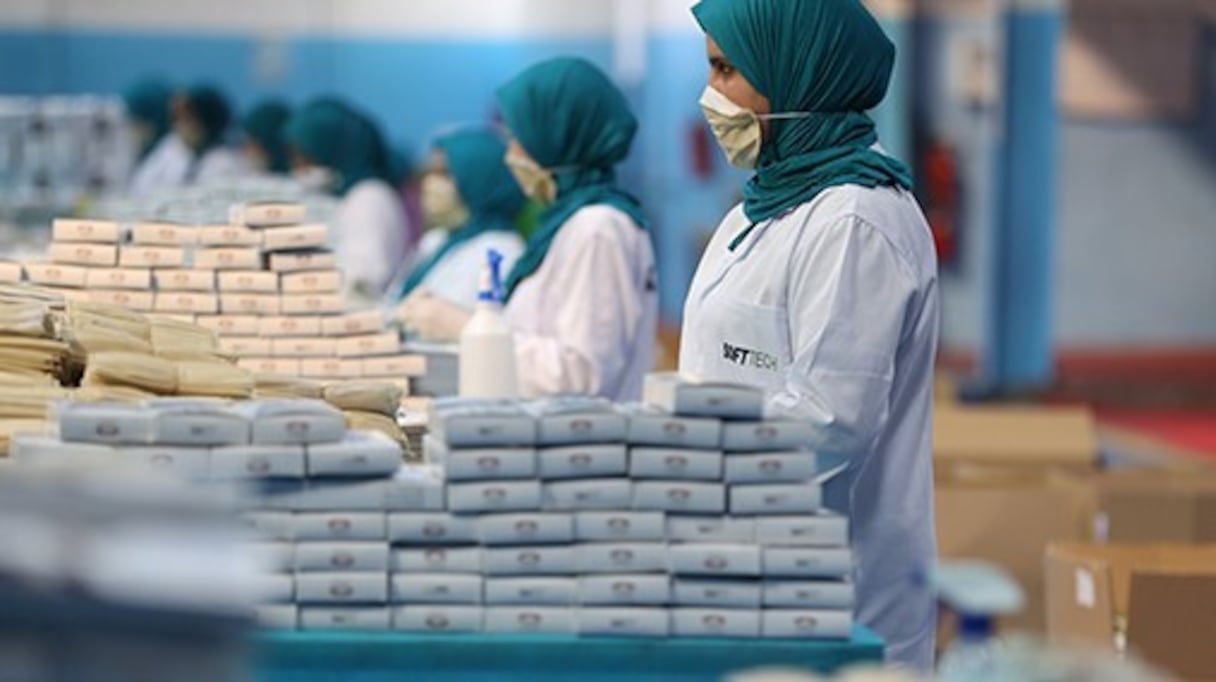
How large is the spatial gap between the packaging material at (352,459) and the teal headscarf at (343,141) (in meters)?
6.58

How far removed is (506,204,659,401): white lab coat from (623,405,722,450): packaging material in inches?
75.0

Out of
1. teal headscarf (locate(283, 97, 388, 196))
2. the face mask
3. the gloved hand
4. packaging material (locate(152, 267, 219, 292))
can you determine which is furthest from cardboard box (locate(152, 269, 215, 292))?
teal headscarf (locate(283, 97, 388, 196))

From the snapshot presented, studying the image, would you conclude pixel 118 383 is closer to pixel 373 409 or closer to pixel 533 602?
pixel 373 409

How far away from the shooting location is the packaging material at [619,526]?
108 inches

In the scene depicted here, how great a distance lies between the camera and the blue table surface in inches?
106

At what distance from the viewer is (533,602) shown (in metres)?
2.73

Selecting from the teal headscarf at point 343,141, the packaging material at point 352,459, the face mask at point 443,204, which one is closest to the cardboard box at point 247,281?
the packaging material at point 352,459

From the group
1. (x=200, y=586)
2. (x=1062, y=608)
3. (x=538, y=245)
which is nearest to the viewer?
(x=200, y=586)

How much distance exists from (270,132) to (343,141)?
1.96m

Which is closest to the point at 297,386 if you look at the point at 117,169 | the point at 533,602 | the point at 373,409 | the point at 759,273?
the point at 373,409

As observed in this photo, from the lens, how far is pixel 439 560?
2744mm

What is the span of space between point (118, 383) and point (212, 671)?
5.31 ft

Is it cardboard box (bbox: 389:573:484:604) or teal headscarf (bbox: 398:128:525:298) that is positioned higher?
teal headscarf (bbox: 398:128:525:298)

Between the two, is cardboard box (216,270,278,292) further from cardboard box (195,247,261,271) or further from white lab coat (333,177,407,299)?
white lab coat (333,177,407,299)
